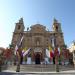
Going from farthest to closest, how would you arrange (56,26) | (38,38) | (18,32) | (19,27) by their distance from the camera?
(19,27)
(56,26)
(18,32)
(38,38)

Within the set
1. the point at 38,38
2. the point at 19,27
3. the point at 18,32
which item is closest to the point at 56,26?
the point at 38,38

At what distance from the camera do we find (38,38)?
1615 inches

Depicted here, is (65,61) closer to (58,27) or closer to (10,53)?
(58,27)

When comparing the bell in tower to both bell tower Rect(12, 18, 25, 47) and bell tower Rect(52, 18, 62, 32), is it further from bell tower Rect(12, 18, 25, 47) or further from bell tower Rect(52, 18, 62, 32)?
bell tower Rect(52, 18, 62, 32)

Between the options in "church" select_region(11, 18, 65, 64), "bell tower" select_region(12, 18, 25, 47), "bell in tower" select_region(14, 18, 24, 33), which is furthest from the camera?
"bell in tower" select_region(14, 18, 24, 33)

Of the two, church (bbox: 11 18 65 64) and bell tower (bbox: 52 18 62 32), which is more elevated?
bell tower (bbox: 52 18 62 32)

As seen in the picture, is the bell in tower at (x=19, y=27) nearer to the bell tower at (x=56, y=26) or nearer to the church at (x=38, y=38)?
the church at (x=38, y=38)

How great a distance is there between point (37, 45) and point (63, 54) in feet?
26.2

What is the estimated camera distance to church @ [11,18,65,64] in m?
38.8

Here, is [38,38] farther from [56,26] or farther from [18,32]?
[56,26]

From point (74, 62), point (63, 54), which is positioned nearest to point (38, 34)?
A: point (63, 54)

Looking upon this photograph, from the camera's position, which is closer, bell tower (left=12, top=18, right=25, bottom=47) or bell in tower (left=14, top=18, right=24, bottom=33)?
bell tower (left=12, top=18, right=25, bottom=47)

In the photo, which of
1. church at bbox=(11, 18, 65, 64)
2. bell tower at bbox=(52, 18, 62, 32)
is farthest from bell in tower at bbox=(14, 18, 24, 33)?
bell tower at bbox=(52, 18, 62, 32)

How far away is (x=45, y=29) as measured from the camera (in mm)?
42812
